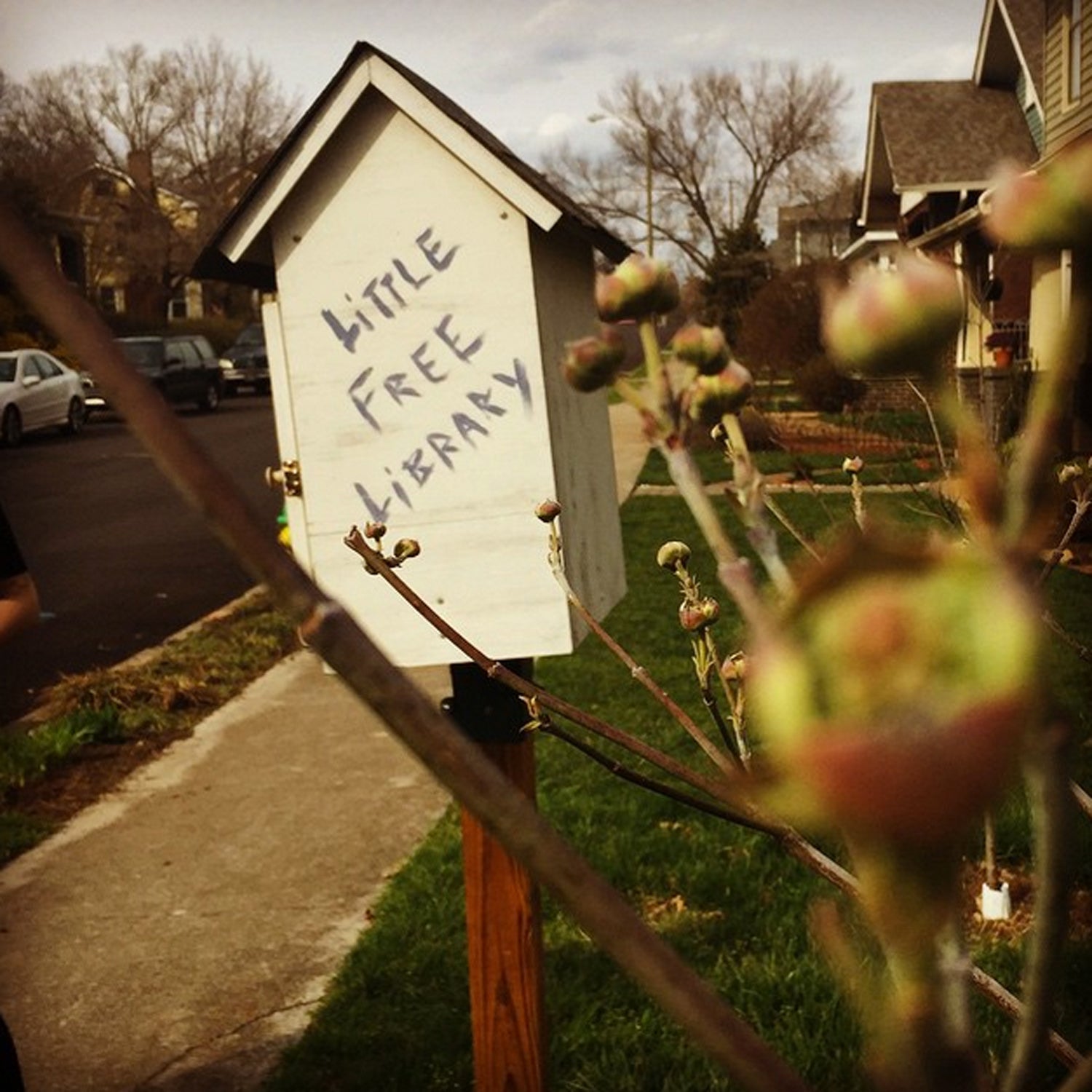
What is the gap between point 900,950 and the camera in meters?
0.23

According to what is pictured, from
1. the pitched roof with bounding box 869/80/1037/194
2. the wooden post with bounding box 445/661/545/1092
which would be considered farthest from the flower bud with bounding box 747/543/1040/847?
the pitched roof with bounding box 869/80/1037/194

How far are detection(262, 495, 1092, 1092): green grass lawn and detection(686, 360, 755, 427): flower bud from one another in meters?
2.18

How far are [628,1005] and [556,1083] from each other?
1.03ft

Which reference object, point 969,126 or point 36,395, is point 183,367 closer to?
point 36,395

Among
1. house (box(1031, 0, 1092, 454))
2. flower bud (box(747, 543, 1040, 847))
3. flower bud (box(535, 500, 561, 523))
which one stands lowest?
flower bud (box(535, 500, 561, 523))

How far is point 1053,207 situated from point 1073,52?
15.0 m

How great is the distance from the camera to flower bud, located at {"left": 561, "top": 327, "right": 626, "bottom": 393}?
0.35m

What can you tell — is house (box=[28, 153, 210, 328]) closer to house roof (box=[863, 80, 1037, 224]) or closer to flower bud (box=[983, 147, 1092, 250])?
house roof (box=[863, 80, 1037, 224])

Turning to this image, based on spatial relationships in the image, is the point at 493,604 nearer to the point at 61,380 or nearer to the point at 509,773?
the point at 509,773

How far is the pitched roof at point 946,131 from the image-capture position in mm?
18953

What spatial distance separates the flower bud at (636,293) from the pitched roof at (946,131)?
A: 19.2m

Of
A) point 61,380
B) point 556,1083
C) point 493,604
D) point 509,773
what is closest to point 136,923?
point 556,1083

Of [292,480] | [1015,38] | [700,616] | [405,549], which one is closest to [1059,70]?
[1015,38]

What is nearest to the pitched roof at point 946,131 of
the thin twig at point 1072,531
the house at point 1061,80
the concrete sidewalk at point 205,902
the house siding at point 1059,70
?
the house at point 1061,80
